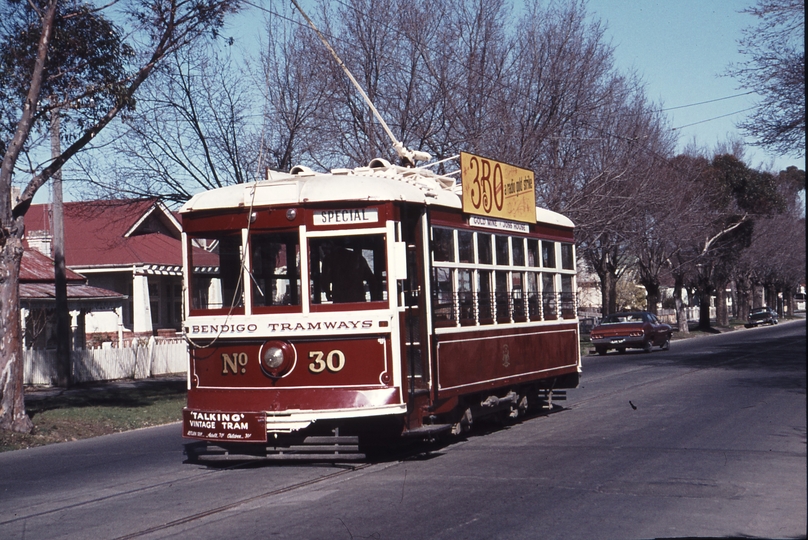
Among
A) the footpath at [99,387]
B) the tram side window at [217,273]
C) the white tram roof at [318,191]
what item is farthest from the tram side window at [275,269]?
the footpath at [99,387]

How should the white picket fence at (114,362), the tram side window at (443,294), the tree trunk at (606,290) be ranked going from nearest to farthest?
1. the tram side window at (443,294)
2. the white picket fence at (114,362)
3. the tree trunk at (606,290)

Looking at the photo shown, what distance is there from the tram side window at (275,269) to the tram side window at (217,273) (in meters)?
0.19

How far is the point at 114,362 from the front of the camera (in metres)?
27.2

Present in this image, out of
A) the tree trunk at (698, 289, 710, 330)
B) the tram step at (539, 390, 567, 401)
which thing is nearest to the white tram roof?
the tram step at (539, 390, 567, 401)

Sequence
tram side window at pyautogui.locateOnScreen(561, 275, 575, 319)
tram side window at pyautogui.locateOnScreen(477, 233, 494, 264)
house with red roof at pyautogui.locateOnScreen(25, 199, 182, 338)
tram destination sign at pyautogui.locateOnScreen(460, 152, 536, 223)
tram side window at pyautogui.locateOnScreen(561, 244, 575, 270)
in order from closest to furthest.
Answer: tram destination sign at pyautogui.locateOnScreen(460, 152, 536, 223) < tram side window at pyautogui.locateOnScreen(477, 233, 494, 264) < tram side window at pyautogui.locateOnScreen(561, 275, 575, 319) < tram side window at pyautogui.locateOnScreen(561, 244, 575, 270) < house with red roof at pyautogui.locateOnScreen(25, 199, 182, 338)

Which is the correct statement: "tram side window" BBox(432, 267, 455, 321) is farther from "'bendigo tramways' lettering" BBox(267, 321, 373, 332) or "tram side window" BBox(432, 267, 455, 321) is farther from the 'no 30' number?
the 'no 30' number

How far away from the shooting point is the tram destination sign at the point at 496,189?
476 inches

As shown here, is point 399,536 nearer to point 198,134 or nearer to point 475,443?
point 475,443

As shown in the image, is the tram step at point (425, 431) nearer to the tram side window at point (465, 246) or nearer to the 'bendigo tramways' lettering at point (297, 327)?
the 'bendigo tramways' lettering at point (297, 327)

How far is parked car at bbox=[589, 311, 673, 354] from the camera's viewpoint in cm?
3553

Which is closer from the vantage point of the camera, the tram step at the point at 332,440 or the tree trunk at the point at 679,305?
the tram step at the point at 332,440

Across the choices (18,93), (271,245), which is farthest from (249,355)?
(18,93)

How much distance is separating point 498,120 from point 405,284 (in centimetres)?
1889

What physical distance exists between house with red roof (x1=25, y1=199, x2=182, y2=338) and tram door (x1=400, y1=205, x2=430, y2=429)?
2198 cm
